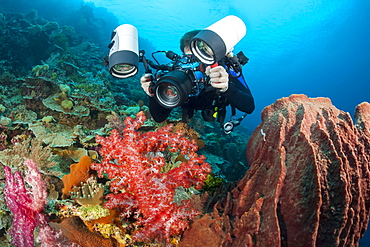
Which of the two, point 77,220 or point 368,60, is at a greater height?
point 368,60

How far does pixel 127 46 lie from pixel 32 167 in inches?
73.1

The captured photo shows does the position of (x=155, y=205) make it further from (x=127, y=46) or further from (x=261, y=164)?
(x=127, y=46)

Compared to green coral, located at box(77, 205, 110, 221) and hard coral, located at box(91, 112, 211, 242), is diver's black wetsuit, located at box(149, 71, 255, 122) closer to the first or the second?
hard coral, located at box(91, 112, 211, 242)

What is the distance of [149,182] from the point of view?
1976mm

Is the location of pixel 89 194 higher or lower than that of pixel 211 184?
lower

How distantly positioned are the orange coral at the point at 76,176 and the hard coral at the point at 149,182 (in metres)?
0.67

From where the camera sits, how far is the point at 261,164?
237 centimetres

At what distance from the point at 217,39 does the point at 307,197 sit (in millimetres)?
1662

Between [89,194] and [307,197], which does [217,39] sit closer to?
[307,197]

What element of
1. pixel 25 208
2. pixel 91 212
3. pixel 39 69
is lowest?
pixel 25 208

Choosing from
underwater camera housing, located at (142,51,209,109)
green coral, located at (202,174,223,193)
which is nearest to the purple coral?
underwater camera housing, located at (142,51,209,109)

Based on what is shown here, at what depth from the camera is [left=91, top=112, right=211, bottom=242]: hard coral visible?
1993 millimetres

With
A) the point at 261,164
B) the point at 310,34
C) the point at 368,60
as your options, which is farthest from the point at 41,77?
the point at 368,60

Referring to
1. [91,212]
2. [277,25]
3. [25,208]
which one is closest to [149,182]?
[91,212]
